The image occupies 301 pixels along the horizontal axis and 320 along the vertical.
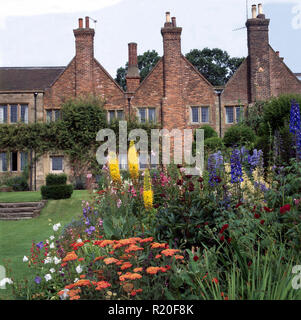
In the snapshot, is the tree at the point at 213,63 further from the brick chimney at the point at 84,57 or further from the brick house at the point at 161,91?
the brick chimney at the point at 84,57

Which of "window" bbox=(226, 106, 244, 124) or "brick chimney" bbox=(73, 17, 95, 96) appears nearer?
"brick chimney" bbox=(73, 17, 95, 96)

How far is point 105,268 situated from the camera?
11.0ft

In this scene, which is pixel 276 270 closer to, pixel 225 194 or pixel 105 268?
pixel 225 194

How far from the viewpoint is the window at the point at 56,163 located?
2498cm

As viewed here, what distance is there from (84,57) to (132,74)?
3577 millimetres

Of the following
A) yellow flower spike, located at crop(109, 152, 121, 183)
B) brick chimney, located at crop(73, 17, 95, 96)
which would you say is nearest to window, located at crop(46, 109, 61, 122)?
brick chimney, located at crop(73, 17, 95, 96)

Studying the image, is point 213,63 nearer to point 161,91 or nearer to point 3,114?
point 161,91

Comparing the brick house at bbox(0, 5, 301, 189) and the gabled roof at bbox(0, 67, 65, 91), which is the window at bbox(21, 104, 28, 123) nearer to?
the brick house at bbox(0, 5, 301, 189)

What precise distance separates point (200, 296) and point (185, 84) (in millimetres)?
23004

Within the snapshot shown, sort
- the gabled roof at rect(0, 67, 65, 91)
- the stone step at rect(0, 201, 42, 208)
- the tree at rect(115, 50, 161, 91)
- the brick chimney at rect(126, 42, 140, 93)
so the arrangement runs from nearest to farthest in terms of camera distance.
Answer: the stone step at rect(0, 201, 42, 208)
the brick chimney at rect(126, 42, 140, 93)
the gabled roof at rect(0, 67, 65, 91)
the tree at rect(115, 50, 161, 91)

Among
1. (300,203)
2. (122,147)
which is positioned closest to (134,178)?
(300,203)

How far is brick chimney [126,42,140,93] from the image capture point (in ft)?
83.6

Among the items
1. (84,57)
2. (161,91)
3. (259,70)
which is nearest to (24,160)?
(84,57)

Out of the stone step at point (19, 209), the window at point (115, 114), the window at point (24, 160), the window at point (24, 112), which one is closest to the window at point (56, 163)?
the window at point (24, 160)
